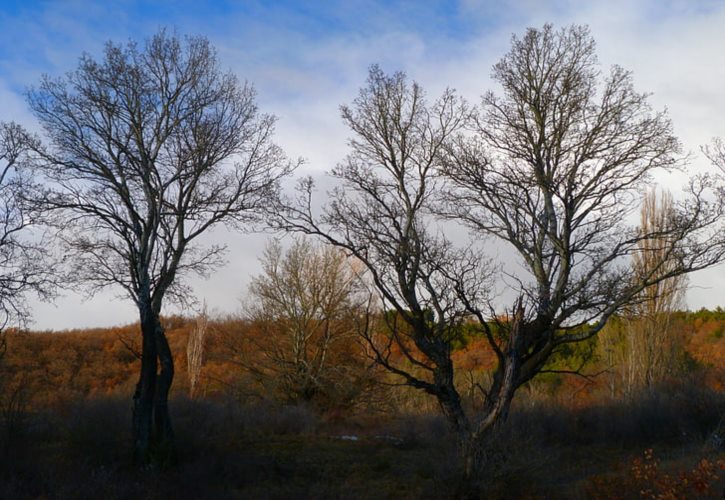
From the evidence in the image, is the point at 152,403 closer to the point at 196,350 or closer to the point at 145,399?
the point at 145,399

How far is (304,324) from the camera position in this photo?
96.9 feet

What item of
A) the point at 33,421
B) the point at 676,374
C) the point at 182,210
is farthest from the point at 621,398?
the point at 33,421

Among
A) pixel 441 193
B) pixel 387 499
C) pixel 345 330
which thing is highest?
pixel 441 193

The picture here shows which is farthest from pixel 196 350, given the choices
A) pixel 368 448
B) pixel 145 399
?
pixel 145 399

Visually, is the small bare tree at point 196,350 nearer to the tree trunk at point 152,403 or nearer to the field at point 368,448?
the field at point 368,448

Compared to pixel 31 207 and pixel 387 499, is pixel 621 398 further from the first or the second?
pixel 31 207

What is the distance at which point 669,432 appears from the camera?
20.4m

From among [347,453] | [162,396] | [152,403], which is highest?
[162,396]

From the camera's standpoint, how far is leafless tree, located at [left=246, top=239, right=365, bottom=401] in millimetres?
28562

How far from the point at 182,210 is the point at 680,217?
31.0ft

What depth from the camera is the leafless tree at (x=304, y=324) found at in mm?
28562

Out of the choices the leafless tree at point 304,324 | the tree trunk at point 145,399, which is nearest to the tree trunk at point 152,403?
the tree trunk at point 145,399

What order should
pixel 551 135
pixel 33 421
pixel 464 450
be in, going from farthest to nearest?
pixel 33 421 → pixel 551 135 → pixel 464 450

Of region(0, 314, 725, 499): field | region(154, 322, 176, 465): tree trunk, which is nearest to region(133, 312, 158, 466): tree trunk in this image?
region(154, 322, 176, 465): tree trunk
